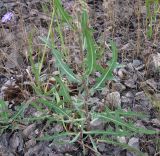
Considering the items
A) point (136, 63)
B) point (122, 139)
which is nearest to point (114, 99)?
point (122, 139)

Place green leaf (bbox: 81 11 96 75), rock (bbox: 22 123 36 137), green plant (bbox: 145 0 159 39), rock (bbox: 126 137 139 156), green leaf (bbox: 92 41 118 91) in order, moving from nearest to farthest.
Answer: green leaf (bbox: 81 11 96 75)
green leaf (bbox: 92 41 118 91)
rock (bbox: 126 137 139 156)
rock (bbox: 22 123 36 137)
green plant (bbox: 145 0 159 39)

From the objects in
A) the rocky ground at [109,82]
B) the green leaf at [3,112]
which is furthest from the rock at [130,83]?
the green leaf at [3,112]

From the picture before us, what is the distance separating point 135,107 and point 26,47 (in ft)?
2.09

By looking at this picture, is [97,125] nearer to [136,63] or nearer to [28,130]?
[28,130]

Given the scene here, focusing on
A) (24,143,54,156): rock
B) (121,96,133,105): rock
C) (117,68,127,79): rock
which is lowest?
(24,143,54,156): rock

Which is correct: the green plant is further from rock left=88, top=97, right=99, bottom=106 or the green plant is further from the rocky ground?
rock left=88, top=97, right=99, bottom=106

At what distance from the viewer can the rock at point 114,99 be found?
152 cm

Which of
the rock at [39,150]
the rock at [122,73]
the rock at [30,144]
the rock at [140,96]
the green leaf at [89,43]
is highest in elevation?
the green leaf at [89,43]

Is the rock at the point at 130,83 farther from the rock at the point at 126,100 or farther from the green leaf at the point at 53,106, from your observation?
the green leaf at the point at 53,106

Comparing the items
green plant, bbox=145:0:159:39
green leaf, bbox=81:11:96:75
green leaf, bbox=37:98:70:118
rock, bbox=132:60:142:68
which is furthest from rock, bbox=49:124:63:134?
green plant, bbox=145:0:159:39

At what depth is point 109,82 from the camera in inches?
61.3

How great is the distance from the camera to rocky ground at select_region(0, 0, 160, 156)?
1.42m

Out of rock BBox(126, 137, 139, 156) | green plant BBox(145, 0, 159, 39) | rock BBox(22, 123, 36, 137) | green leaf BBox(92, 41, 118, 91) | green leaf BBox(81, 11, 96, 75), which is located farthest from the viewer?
green plant BBox(145, 0, 159, 39)

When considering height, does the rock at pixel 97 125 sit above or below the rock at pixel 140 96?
below
